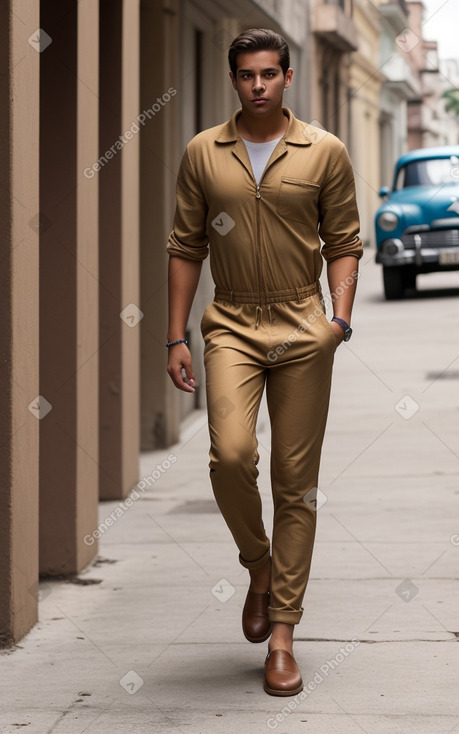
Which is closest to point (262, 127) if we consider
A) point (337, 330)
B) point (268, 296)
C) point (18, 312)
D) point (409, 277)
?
point (268, 296)

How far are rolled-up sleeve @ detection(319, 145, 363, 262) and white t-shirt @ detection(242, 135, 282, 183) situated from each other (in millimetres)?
199

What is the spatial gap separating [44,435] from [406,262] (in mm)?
11000

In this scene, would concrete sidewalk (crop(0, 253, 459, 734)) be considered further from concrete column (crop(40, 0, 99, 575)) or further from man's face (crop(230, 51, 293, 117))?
man's face (crop(230, 51, 293, 117))

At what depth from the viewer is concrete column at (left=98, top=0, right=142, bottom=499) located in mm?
7582

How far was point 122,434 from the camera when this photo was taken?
310 inches

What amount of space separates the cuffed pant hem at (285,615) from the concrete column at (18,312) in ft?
3.32

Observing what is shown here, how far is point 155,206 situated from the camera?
377 inches

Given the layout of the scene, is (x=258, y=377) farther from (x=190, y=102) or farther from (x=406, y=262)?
(x=406, y=262)

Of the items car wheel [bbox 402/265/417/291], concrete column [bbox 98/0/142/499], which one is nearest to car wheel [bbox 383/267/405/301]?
car wheel [bbox 402/265/417/291]

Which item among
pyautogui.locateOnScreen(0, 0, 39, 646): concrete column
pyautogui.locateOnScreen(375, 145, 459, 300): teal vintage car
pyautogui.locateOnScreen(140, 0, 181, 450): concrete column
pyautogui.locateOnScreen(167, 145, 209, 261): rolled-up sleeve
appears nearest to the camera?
pyautogui.locateOnScreen(167, 145, 209, 261): rolled-up sleeve

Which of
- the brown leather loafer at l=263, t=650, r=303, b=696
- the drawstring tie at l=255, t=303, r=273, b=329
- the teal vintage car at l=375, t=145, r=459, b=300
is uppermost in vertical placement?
the drawstring tie at l=255, t=303, r=273, b=329

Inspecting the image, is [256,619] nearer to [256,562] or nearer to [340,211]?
[256,562]

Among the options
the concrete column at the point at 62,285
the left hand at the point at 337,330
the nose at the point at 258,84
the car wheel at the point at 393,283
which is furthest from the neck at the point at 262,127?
the car wheel at the point at 393,283

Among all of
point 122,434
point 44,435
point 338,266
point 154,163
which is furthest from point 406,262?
point 338,266
